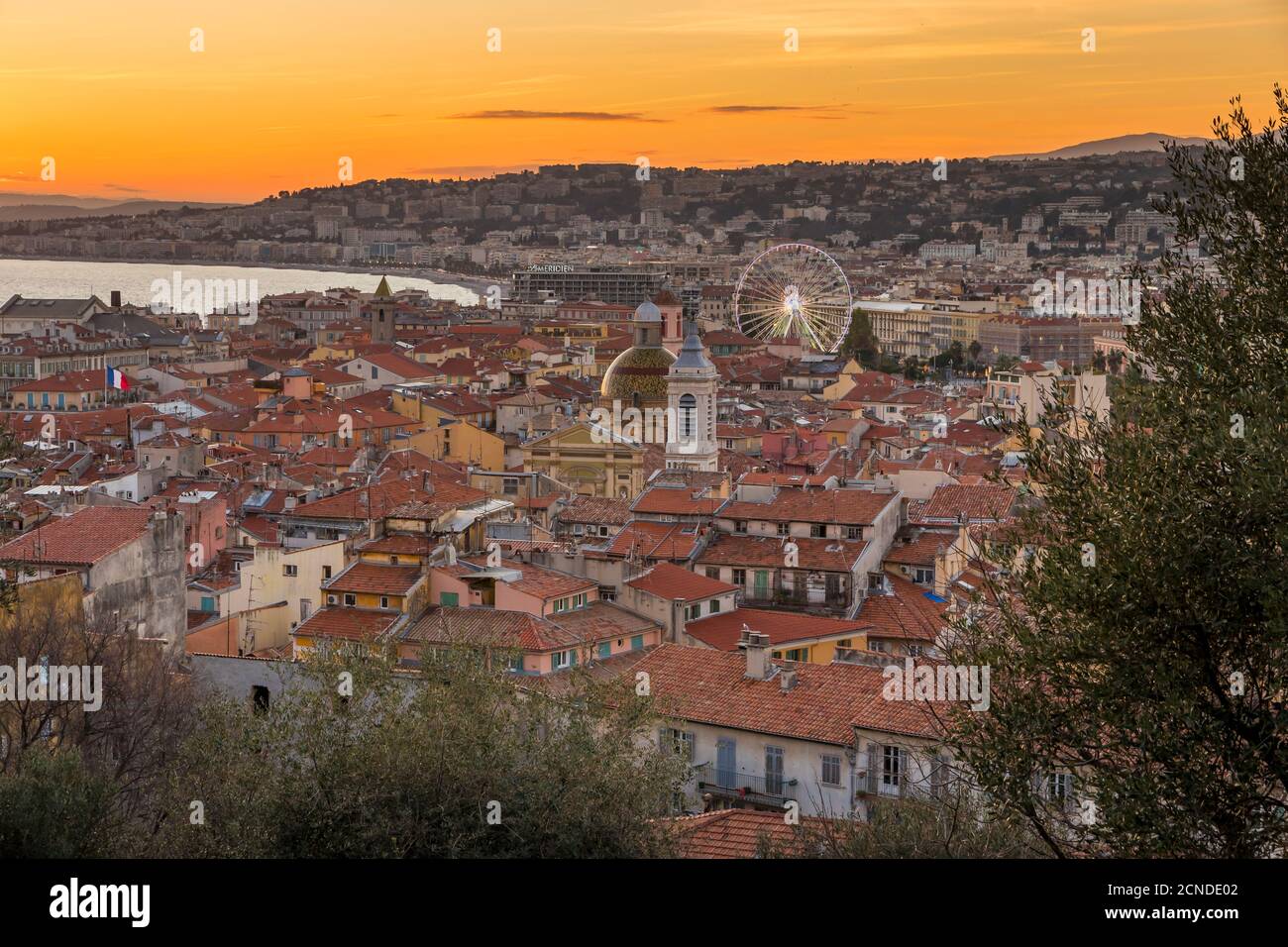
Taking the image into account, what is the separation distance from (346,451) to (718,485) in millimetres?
11990

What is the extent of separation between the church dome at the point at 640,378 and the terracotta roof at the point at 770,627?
17659 millimetres

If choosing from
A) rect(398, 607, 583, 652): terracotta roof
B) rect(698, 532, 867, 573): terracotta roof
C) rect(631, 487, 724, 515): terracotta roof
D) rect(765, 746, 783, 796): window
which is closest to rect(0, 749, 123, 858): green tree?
rect(765, 746, 783, 796): window

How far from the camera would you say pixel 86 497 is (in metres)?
24.0

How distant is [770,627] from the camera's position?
59.9ft

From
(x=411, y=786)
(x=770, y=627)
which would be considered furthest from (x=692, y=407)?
(x=411, y=786)

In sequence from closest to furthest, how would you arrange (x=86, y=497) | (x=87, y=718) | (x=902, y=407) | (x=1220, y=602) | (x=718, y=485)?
(x=1220, y=602)
(x=87, y=718)
(x=86, y=497)
(x=718, y=485)
(x=902, y=407)

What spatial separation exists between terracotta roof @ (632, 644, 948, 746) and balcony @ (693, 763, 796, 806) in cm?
34

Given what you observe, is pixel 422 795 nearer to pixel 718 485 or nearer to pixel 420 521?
pixel 420 521

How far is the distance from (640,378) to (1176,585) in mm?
30204

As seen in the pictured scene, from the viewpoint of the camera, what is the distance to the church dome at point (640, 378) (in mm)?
36844

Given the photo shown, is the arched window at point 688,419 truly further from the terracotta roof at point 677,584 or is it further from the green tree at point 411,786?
the green tree at point 411,786

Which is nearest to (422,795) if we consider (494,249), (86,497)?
(86,497)

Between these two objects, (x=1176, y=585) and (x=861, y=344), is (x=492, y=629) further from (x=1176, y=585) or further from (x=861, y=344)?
(x=861, y=344)

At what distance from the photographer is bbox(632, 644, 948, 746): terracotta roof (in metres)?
13.1
